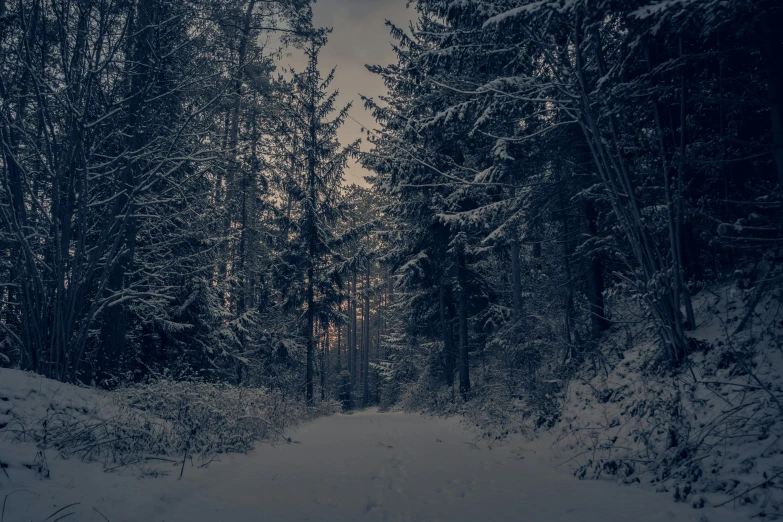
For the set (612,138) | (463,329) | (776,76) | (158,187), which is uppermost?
(158,187)

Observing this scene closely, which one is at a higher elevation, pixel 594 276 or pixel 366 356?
pixel 594 276

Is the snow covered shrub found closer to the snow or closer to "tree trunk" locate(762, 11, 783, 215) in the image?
the snow

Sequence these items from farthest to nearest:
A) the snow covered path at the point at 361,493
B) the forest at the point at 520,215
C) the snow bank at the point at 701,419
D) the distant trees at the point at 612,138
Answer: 1. the distant trees at the point at 612,138
2. the forest at the point at 520,215
3. the snow bank at the point at 701,419
4. the snow covered path at the point at 361,493

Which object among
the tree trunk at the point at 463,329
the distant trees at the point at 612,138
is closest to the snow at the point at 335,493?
the distant trees at the point at 612,138

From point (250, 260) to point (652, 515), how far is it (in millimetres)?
19307

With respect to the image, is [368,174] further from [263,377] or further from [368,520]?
[368,520]

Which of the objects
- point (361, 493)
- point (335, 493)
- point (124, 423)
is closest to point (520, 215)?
point (361, 493)

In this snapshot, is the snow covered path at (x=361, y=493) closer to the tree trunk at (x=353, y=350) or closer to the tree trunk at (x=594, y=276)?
the tree trunk at (x=594, y=276)

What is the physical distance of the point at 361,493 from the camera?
384cm

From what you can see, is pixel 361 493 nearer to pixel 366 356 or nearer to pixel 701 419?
pixel 701 419

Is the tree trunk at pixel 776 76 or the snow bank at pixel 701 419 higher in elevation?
the tree trunk at pixel 776 76

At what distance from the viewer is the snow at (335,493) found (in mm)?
2713

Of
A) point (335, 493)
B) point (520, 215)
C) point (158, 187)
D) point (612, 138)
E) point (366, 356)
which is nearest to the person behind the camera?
point (335, 493)

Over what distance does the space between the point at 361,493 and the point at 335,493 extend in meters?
0.27
